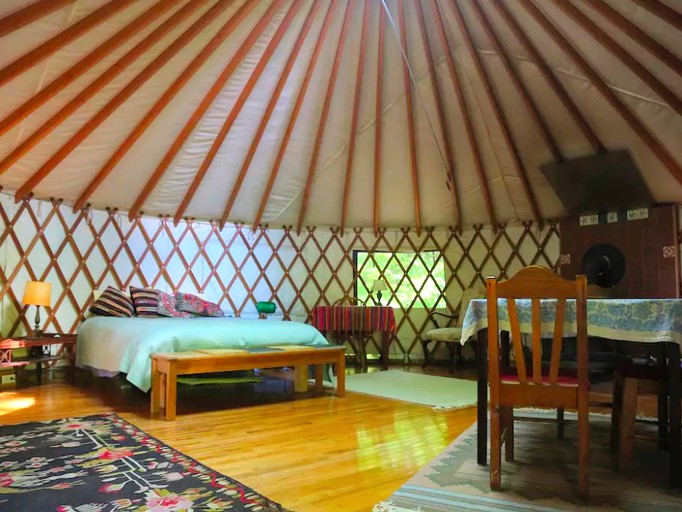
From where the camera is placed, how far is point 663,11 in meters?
2.96

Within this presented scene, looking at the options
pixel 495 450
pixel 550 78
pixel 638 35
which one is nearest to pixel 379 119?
pixel 550 78

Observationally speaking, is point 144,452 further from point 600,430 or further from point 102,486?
point 600,430

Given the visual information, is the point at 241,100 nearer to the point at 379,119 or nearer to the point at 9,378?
the point at 379,119

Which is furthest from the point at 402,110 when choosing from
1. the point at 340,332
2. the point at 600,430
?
the point at 600,430

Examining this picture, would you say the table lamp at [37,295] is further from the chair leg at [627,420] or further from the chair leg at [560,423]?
the chair leg at [627,420]

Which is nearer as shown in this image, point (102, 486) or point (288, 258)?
point (102, 486)

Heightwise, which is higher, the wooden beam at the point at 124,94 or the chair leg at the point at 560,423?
the wooden beam at the point at 124,94

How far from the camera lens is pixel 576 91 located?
418 cm

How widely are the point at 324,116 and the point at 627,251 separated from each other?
11.1ft

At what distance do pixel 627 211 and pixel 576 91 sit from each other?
68.5 inches

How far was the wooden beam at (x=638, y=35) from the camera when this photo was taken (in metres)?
3.10

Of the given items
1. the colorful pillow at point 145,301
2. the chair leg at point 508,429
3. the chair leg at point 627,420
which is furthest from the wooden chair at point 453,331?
the chair leg at point 627,420

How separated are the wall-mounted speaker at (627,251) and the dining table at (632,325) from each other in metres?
3.35

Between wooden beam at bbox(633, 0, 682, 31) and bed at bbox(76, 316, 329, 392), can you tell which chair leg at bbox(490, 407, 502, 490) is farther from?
wooden beam at bbox(633, 0, 682, 31)
